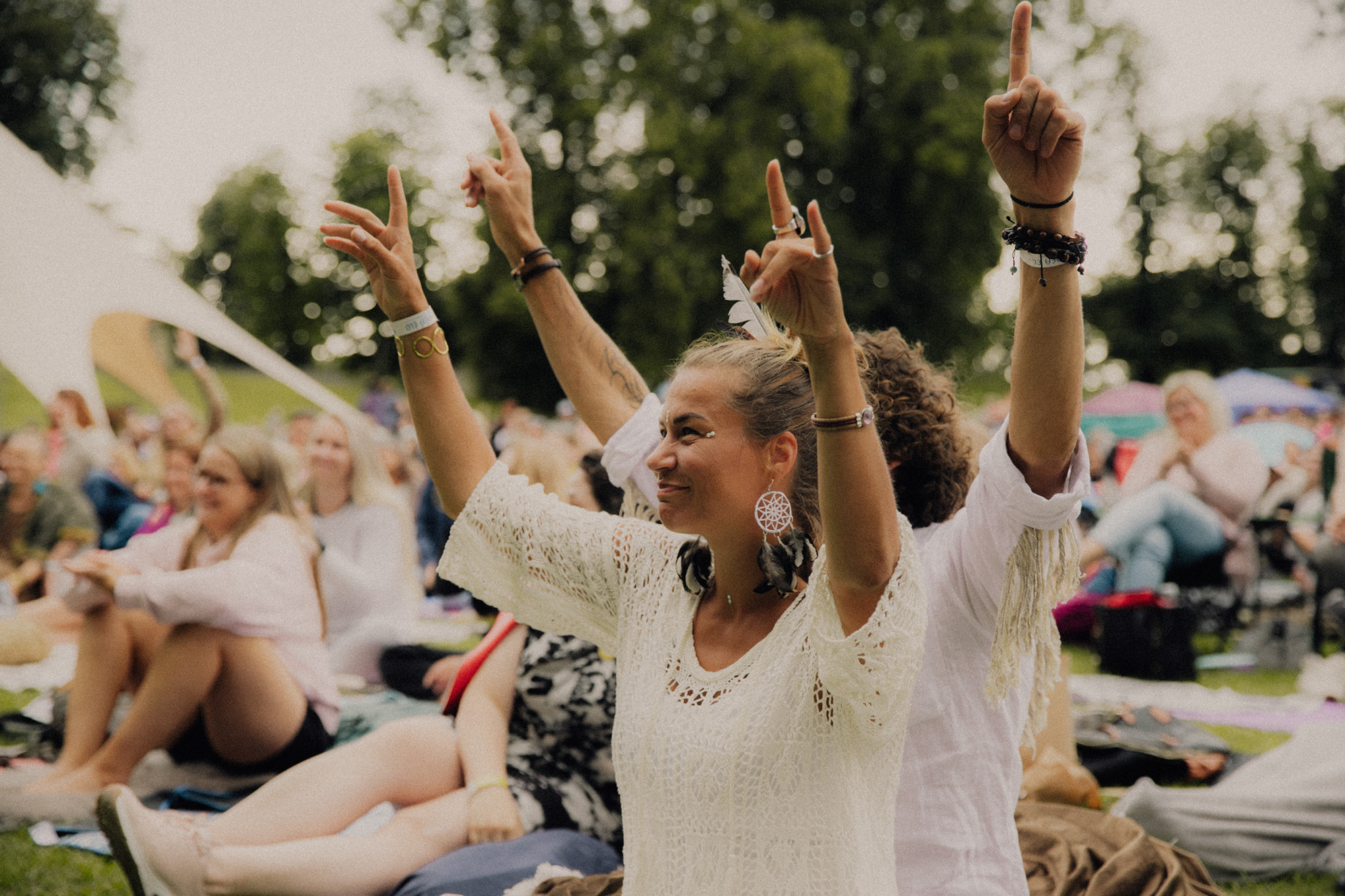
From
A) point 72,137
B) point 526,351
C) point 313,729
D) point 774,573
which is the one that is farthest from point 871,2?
point 774,573

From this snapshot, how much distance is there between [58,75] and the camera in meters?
20.0

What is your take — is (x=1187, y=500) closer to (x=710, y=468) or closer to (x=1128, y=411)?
(x=710, y=468)

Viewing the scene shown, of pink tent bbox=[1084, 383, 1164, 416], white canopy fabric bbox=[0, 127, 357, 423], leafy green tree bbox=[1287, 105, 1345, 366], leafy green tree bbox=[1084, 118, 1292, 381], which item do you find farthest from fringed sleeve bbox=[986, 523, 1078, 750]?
leafy green tree bbox=[1084, 118, 1292, 381]

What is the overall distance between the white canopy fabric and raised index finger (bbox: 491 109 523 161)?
20.2 feet

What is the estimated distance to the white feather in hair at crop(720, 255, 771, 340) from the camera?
5.74ft

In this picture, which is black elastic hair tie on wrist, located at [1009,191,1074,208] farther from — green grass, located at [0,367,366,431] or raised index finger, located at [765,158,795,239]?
green grass, located at [0,367,366,431]

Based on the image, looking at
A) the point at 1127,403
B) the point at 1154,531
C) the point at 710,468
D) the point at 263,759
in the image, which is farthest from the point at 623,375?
the point at 1127,403

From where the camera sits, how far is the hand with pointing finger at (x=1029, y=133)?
1397 millimetres

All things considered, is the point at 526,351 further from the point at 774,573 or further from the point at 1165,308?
the point at 1165,308

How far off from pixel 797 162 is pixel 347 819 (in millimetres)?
20770

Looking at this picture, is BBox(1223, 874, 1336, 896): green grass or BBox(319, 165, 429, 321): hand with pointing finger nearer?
BBox(319, 165, 429, 321): hand with pointing finger

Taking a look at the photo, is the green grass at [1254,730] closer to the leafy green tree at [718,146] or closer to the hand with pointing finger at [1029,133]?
the hand with pointing finger at [1029,133]

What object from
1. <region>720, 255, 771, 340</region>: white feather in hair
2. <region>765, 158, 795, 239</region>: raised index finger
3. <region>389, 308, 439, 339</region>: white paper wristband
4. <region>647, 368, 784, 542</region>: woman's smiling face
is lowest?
<region>647, 368, 784, 542</region>: woman's smiling face

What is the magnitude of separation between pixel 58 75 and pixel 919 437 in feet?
74.0
